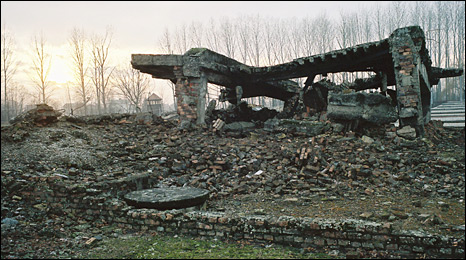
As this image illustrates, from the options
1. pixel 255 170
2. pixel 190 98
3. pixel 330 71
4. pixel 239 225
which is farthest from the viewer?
pixel 330 71

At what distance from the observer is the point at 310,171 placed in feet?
23.5

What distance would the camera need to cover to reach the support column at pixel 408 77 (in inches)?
361

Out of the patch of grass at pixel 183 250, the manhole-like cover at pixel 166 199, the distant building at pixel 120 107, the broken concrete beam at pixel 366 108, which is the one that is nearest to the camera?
the patch of grass at pixel 183 250

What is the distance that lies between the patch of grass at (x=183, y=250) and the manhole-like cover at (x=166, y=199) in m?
0.76

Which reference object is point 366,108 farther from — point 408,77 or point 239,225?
point 239,225

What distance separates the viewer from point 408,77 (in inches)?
363

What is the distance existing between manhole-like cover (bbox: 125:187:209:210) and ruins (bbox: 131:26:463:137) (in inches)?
232

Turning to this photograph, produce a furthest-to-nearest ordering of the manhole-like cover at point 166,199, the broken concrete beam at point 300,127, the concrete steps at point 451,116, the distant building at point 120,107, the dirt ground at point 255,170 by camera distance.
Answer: the distant building at point 120,107 < the concrete steps at point 451,116 < the broken concrete beam at point 300,127 < the manhole-like cover at point 166,199 < the dirt ground at point 255,170

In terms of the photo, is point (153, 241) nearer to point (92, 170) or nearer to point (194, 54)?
point (92, 170)

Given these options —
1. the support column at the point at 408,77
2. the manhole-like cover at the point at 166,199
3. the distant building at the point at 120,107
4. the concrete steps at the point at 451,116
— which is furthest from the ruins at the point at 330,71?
the distant building at the point at 120,107

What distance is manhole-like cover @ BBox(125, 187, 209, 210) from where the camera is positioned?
5.05m

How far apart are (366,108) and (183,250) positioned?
8171 millimetres

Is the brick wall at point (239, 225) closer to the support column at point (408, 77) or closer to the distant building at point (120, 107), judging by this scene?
the support column at point (408, 77)

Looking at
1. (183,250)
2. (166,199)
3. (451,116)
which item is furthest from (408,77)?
(451,116)
